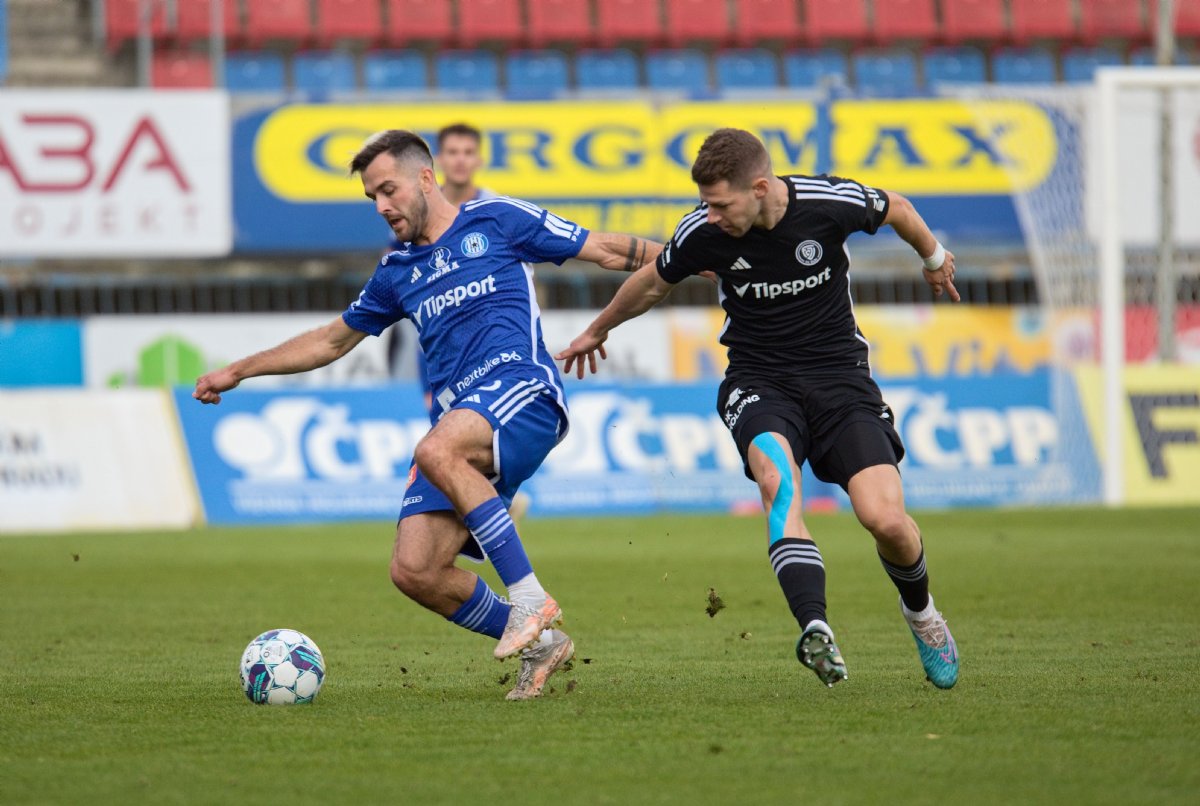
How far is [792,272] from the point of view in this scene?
6219 mm

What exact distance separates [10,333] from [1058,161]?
12.4 m

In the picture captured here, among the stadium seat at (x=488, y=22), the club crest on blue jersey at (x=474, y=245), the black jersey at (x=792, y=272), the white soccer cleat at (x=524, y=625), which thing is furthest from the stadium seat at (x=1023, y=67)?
the white soccer cleat at (x=524, y=625)

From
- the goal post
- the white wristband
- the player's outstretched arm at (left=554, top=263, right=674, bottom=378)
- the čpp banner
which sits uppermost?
the white wristband

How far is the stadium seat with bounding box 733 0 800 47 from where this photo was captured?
27.4 m

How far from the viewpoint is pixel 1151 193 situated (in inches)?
851

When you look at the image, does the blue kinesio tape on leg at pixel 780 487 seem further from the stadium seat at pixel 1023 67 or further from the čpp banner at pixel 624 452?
the stadium seat at pixel 1023 67

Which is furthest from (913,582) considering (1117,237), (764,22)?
(764,22)

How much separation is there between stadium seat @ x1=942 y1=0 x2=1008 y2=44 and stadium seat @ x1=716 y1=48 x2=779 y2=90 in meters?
3.09

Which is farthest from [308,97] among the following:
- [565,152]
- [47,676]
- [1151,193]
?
[47,676]

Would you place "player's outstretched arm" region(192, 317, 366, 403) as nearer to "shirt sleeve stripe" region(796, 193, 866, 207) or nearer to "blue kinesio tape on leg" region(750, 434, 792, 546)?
"blue kinesio tape on leg" region(750, 434, 792, 546)

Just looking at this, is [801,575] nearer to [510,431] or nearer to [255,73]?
[510,431]

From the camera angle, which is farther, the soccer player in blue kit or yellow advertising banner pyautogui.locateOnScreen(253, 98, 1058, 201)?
yellow advertising banner pyautogui.locateOnScreen(253, 98, 1058, 201)

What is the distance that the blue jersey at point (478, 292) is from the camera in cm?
634

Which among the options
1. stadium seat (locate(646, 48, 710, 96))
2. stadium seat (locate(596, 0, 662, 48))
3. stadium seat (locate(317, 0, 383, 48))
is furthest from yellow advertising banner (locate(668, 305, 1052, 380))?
stadium seat (locate(317, 0, 383, 48))
